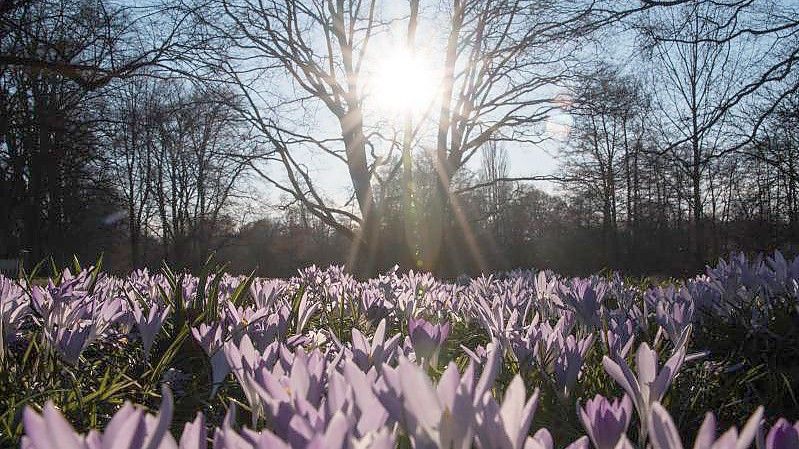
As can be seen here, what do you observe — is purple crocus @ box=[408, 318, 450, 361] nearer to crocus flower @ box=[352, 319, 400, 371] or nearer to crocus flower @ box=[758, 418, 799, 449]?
crocus flower @ box=[352, 319, 400, 371]

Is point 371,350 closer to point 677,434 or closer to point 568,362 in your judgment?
point 568,362

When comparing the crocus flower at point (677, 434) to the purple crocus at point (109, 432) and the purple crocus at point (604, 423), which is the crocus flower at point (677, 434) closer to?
the purple crocus at point (604, 423)

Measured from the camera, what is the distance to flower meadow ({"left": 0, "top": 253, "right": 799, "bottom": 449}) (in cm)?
52

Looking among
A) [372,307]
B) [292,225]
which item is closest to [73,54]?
[372,307]

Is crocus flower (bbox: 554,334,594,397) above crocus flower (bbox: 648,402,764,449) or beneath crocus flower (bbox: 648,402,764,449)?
beneath

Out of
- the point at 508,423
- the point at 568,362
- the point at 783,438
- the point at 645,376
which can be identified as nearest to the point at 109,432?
the point at 508,423

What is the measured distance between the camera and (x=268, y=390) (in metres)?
0.69

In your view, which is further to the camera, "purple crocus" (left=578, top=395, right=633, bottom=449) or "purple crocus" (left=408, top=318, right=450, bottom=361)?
"purple crocus" (left=408, top=318, right=450, bottom=361)

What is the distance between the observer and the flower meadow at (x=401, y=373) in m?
0.52

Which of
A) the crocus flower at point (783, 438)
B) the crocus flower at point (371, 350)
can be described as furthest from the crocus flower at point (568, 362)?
the crocus flower at point (783, 438)

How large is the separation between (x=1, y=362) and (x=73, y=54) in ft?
17.5

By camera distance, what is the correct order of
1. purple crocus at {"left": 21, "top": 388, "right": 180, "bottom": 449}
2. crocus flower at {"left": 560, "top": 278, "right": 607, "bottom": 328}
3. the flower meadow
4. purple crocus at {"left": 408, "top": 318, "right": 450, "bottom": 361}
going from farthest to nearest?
crocus flower at {"left": 560, "top": 278, "right": 607, "bottom": 328} < purple crocus at {"left": 408, "top": 318, "right": 450, "bottom": 361} < the flower meadow < purple crocus at {"left": 21, "top": 388, "right": 180, "bottom": 449}

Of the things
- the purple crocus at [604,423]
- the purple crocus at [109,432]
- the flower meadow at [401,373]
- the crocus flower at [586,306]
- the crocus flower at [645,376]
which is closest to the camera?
the purple crocus at [109,432]

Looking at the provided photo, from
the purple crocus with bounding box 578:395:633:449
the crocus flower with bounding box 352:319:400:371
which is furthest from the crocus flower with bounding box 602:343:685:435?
the crocus flower with bounding box 352:319:400:371
